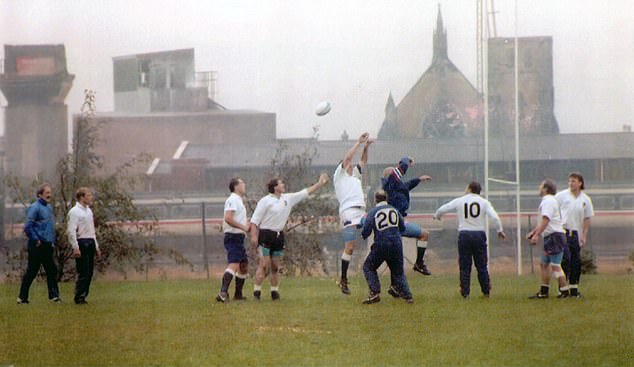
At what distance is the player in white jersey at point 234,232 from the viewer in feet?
48.6

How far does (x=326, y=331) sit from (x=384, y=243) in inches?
104

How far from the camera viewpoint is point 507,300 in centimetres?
1477

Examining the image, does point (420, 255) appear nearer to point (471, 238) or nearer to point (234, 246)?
point (471, 238)

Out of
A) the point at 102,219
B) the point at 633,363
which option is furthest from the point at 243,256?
the point at 102,219

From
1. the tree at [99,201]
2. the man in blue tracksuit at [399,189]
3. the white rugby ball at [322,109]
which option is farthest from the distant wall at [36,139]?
the man in blue tracksuit at [399,189]

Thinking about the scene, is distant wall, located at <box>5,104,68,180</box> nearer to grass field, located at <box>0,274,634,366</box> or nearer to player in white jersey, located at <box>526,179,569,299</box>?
grass field, located at <box>0,274,634,366</box>

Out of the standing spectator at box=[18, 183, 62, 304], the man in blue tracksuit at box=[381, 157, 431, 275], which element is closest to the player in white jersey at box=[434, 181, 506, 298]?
the man in blue tracksuit at box=[381, 157, 431, 275]

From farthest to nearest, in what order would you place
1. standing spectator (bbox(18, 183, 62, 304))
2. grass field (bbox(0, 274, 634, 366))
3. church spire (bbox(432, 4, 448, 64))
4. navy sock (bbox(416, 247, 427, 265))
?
1. church spire (bbox(432, 4, 448, 64))
2. navy sock (bbox(416, 247, 427, 265))
3. standing spectator (bbox(18, 183, 62, 304))
4. grass field (bbox(0, 274, 634, 366))

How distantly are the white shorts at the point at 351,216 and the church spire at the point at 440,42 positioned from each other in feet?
30.1

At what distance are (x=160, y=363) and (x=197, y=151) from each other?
18.8 metres

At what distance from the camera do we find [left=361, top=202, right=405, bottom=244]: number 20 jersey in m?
14.1

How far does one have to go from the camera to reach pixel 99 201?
910 inches

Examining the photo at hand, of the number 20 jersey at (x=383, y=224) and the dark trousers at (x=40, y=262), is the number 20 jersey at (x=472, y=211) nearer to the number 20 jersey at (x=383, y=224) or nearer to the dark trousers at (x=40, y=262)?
the number 20 jersey at (x=383, y=224)

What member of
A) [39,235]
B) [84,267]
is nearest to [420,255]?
[84,267]
